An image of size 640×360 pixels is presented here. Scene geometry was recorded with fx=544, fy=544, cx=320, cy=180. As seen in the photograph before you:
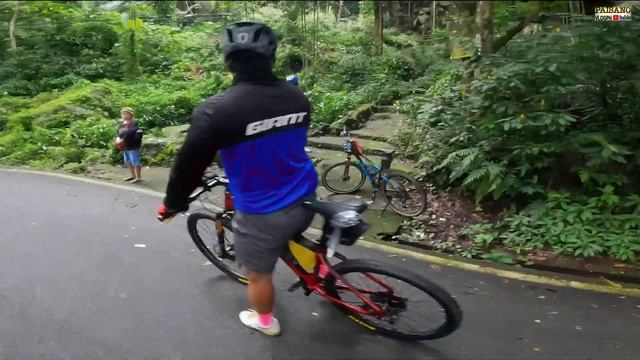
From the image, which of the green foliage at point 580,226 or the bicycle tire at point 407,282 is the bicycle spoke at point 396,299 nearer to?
the bicycle tire at point 407,282

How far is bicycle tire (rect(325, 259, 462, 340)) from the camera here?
3312 mm

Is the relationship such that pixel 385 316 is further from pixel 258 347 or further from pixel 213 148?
pixel 213 148

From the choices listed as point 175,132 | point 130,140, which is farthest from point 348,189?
point 175,132

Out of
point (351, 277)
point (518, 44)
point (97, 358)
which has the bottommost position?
point (97, 358)

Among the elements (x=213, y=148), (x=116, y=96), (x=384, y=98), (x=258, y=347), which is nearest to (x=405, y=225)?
(x=258, y=347)

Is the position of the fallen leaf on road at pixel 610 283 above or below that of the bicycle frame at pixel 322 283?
below

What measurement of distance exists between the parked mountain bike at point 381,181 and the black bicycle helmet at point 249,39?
146 inches

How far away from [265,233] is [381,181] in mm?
3626

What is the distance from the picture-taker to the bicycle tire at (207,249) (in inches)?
176

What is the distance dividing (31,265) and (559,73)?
537 centimetres

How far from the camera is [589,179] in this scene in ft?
17.8

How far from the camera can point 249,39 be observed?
116 inches

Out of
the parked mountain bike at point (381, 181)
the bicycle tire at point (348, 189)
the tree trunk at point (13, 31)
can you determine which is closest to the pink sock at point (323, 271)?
the parked mountain bike at point (381, 181)

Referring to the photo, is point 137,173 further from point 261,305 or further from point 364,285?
point 364,285
